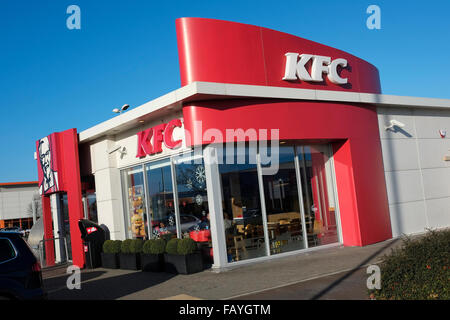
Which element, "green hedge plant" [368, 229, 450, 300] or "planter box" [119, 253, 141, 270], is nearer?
"green hedge plant" [368, 229, 450, 300]

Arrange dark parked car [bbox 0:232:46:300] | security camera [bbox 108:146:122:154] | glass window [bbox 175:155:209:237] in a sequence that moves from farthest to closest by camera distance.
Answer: security camera [bbox 108:146:122:154] → glass window [bbox 175:155:209:237] → dark parked car [bbox 0:232:46:300]

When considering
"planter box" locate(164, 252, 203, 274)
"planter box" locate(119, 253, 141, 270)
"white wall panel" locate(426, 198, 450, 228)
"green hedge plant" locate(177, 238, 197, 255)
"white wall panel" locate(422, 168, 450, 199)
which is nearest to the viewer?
"planter box" locate(164, 252, 203, 274)

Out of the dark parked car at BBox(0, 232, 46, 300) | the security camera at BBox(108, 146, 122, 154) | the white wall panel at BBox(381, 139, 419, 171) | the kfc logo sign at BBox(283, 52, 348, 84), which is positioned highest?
the kfc logo sign at BBox(283, 52, 348, 84)

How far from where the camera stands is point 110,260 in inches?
525

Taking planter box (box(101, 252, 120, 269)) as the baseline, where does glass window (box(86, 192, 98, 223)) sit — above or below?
above

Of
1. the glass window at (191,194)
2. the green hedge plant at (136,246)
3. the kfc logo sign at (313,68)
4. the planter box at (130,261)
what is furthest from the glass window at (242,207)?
the planter box at (130,261)

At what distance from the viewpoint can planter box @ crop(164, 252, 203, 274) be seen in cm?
1059

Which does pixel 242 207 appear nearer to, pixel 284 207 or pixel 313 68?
pixel 284 207

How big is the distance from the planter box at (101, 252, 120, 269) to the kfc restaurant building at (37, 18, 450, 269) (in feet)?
3.25

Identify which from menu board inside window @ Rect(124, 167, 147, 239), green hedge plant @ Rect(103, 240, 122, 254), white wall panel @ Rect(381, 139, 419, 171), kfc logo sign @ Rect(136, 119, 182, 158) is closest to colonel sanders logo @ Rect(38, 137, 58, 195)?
menu board inside window @ Rect(124, 167, 147, 239)

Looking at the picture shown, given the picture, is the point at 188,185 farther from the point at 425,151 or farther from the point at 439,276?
the point at 425,151

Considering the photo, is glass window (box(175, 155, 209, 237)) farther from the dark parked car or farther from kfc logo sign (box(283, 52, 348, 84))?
the dark parked car

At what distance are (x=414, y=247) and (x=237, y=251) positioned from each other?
5287 millimetres

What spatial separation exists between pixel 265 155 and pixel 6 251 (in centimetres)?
679
